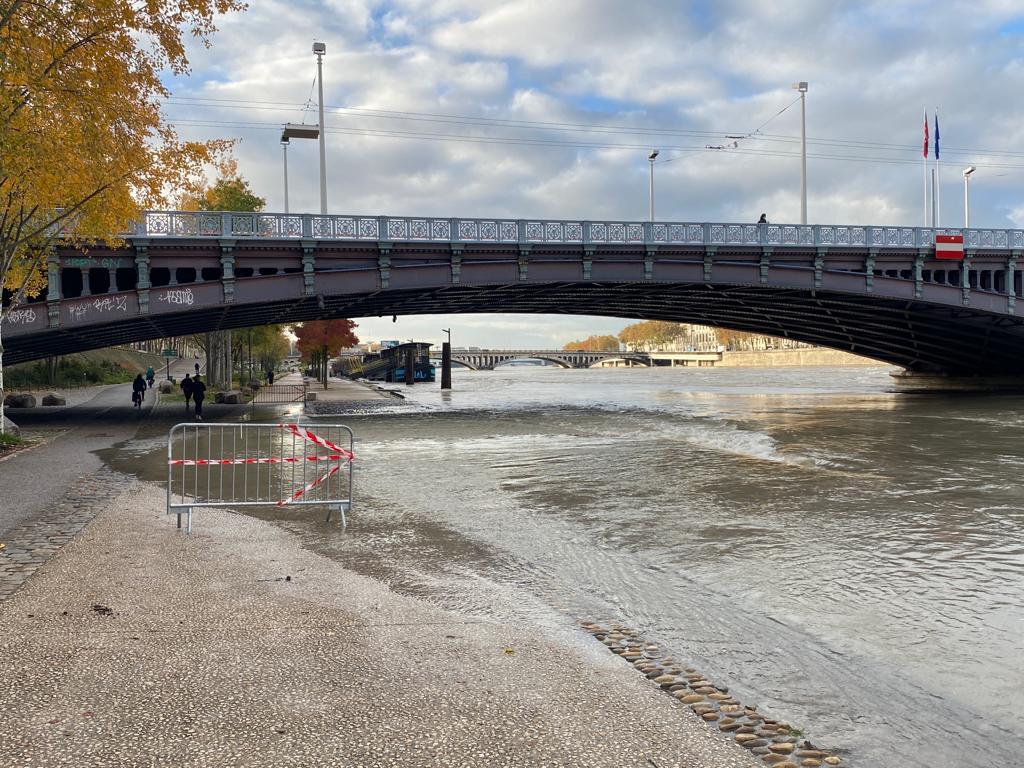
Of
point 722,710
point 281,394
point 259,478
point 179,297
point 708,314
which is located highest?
point 708,314

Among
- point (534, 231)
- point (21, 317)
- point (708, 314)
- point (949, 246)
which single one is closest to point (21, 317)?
point (21, 317)

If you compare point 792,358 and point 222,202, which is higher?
point 222,202

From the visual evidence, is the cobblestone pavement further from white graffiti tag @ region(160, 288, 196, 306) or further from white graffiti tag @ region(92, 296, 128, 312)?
white graffiti tag @ region(160, 288, 196, 306)

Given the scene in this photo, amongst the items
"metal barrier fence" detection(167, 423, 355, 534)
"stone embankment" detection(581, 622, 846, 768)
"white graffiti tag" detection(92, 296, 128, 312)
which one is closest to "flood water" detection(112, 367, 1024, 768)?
"stone embankment" detection(581, 622, 846, 768)

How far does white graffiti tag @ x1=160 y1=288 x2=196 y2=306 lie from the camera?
27.2m

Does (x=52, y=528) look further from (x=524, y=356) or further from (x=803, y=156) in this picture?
(x=524, y=356)

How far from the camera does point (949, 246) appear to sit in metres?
37.4

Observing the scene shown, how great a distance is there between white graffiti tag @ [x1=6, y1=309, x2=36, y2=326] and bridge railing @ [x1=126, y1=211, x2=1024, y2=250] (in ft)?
13.6

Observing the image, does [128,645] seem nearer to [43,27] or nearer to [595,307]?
[43,27]

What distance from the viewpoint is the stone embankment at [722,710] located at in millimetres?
3771

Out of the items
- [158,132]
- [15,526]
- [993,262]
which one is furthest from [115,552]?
[993,262]

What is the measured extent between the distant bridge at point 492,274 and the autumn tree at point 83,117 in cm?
736

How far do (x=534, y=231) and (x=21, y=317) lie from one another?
1960 centimetres

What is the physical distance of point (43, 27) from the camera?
13.9 m
